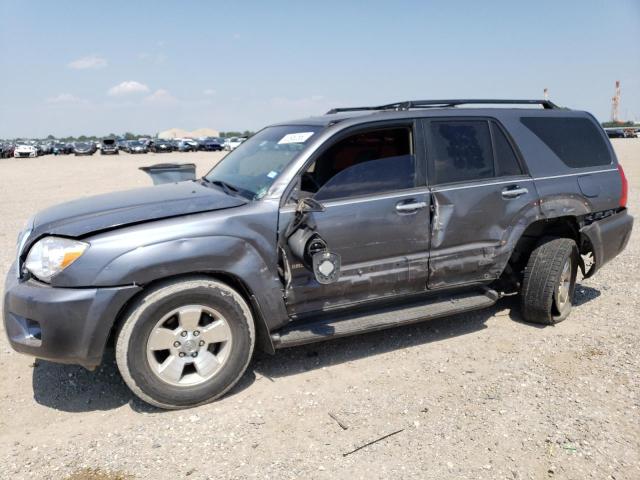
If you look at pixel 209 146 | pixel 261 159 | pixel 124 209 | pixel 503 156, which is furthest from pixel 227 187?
pixel 209 146

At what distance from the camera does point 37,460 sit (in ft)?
9.33

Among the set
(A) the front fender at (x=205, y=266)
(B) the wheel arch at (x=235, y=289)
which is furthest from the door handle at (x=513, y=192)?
(B) the wheel arch at (x=235, y=289)

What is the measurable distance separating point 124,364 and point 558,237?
→ 3687 millimetres

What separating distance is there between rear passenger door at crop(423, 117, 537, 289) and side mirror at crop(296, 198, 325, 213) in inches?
39.3

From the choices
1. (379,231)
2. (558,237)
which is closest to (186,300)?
(379,231)

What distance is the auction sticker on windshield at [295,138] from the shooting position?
3.78 meters

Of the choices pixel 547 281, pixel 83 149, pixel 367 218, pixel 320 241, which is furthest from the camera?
pixel 83 149

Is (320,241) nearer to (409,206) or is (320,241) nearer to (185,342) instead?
Result: (409,206)

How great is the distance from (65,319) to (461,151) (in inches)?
119

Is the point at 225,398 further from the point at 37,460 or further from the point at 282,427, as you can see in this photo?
the point at 37,460

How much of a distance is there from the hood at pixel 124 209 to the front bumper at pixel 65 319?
354 millimetres

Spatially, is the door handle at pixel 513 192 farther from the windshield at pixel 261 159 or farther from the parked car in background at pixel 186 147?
the parked car in background at pixel 186 147

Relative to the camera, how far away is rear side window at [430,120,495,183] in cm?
401

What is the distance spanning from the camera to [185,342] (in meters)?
3.24
